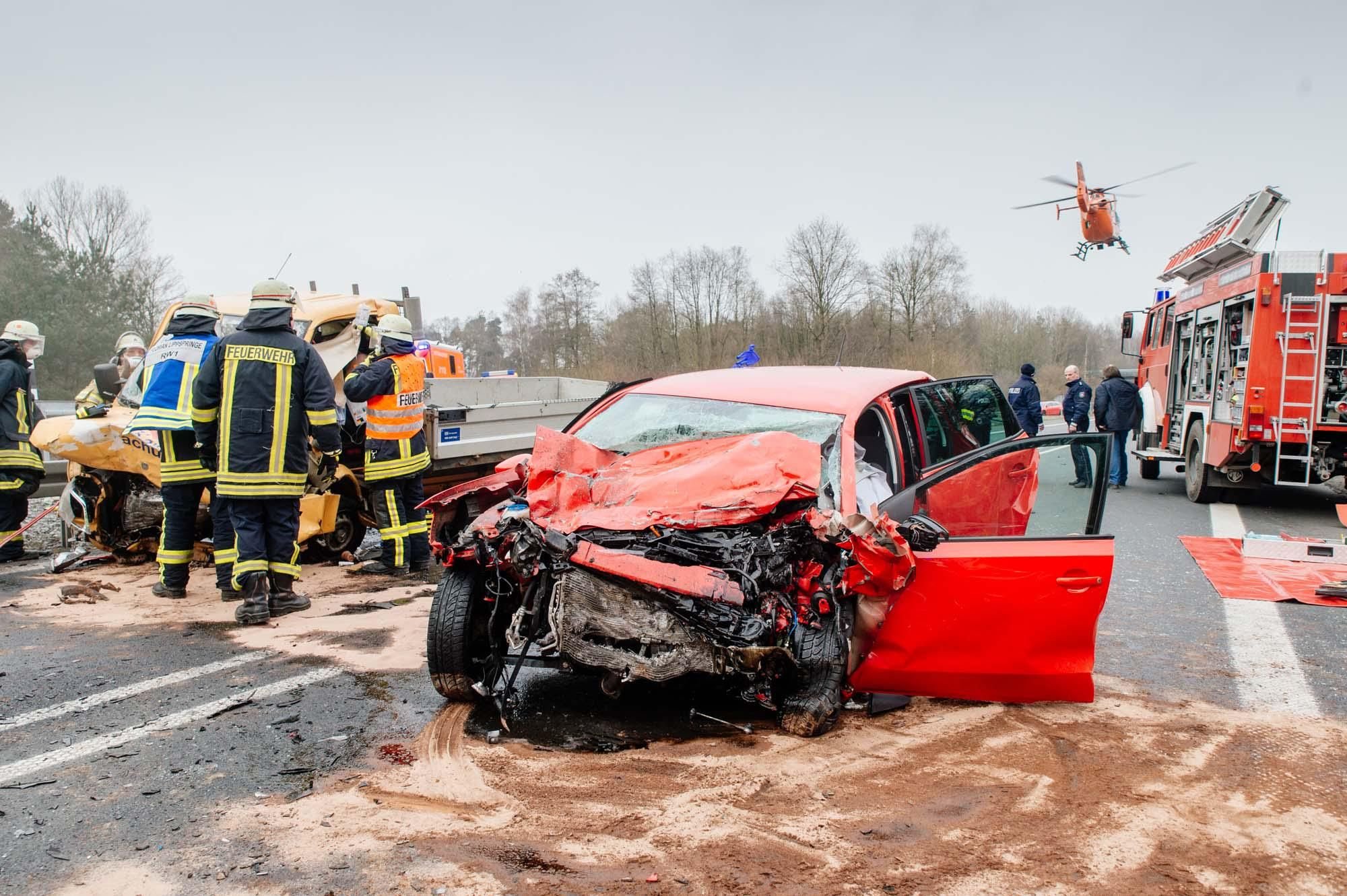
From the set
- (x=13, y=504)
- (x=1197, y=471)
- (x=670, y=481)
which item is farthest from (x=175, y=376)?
(x=1197, y=471)

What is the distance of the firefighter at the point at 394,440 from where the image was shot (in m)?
6.92

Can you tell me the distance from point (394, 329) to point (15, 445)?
3.56 metres

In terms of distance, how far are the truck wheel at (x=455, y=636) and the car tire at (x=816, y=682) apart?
1.36m

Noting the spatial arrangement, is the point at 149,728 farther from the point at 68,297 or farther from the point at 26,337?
the point at 68,297

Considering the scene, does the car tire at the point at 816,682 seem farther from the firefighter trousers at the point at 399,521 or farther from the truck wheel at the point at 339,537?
the truck wheel at the point at 339,537

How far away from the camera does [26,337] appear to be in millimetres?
8094

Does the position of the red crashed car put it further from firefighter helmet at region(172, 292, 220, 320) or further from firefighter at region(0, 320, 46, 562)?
firefighter at region(0, 320, 46, 562)

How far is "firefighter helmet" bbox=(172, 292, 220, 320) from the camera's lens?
6.46m

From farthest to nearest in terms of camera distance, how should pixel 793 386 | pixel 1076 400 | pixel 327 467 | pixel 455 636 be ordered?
pixel 1076 400, pixel 327 467, pixel 793 386, pixel 455 636

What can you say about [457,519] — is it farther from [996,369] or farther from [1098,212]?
[996,369]

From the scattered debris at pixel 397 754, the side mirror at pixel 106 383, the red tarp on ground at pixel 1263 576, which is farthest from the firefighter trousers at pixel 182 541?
the red tarp on ground at pixel 1263 576

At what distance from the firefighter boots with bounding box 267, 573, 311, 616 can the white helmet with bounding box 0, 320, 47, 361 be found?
3.91 m

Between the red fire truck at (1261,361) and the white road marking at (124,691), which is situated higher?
the red fire truck at (1261,361)

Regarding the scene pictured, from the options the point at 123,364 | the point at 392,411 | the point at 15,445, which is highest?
the point at 123,364
